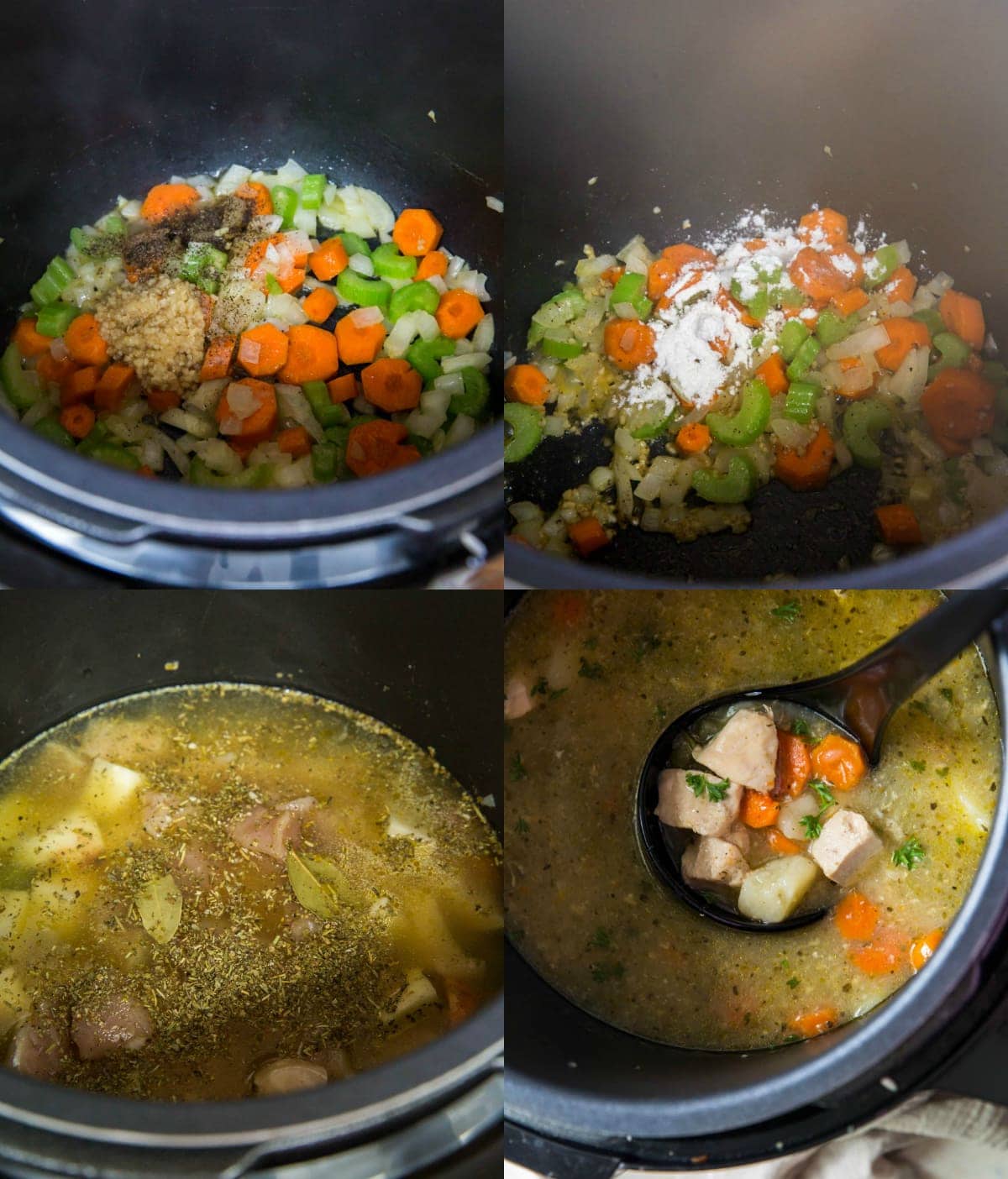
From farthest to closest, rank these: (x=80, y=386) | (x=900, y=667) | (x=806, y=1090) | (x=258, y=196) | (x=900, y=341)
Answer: (x=258, y=196) → (x=900, y=341) → (x=80, y=386) → (x=900, y=667) → (x=806, y=1090)

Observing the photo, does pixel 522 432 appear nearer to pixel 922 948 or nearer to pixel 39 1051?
pixel 922 948

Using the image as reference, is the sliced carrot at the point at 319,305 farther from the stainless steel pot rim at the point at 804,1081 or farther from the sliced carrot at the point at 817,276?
the stainless steel pot rim at the point at 804,1081

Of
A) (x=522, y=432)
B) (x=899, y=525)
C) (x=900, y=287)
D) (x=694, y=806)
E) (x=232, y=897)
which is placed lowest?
(x=232, y=897)

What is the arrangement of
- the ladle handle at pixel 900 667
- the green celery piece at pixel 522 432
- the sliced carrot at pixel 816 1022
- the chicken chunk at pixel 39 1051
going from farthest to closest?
1. the green celery piece at pixel 522 432
2. the chicken chunk at pixel 39 1051
3. the sliced carrot at pixel 816 1022
4. the ladle handle at pixel 900 667

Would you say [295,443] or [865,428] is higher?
[865,428]

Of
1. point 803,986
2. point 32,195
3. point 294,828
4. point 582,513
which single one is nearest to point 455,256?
point 582,513

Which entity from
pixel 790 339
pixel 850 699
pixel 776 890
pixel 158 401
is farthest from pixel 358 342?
pixel 776 890

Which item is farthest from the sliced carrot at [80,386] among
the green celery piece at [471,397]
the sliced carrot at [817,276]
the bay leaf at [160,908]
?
the sliced carrot at [817,276]
